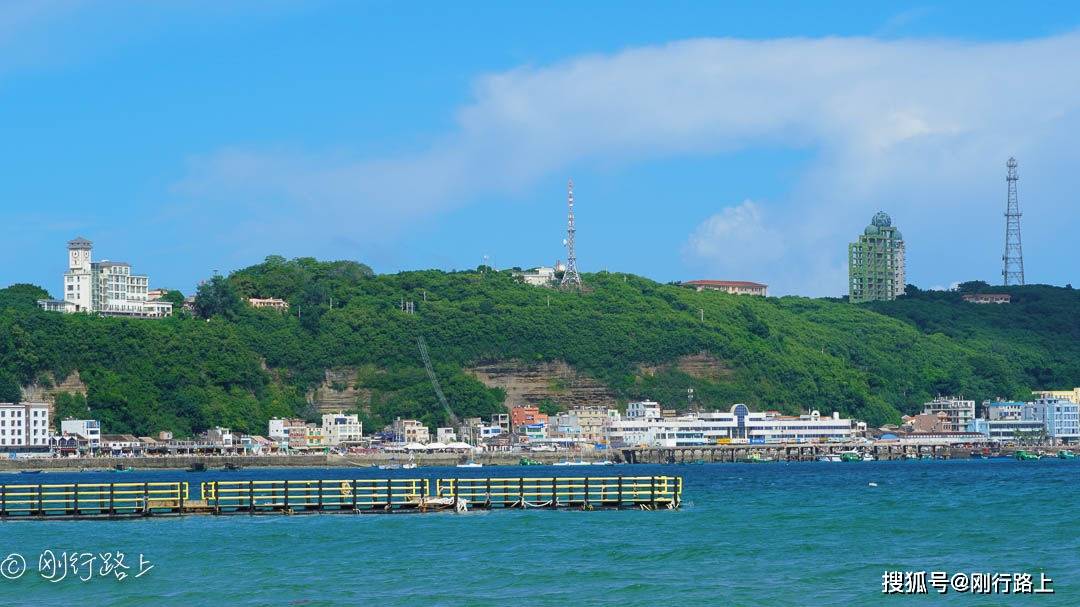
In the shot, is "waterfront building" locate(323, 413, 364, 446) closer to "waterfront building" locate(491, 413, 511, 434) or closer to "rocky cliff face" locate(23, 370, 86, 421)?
"waterfront building" locate(491, 413, 511, 434)

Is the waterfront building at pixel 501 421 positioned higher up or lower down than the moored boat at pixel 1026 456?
higher up

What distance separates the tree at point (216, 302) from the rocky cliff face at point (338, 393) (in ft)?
61.0

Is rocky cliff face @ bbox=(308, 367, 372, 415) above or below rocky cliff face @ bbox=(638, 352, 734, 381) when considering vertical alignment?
below

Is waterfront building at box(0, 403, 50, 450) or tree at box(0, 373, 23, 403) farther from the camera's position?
tree at box(0, 373, 23, 403)

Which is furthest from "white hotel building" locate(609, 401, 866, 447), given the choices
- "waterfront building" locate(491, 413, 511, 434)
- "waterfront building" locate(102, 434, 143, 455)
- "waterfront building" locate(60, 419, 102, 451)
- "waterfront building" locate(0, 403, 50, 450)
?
"waterfront building" locate(0, 403, 50, 450)

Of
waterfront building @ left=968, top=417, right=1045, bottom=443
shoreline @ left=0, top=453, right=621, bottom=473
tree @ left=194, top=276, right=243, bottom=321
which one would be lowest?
shoreline @ left=0, top=453, right=621, bottom=473

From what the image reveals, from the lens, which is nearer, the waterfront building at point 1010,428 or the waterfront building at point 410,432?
the waterfront building at point 410,432

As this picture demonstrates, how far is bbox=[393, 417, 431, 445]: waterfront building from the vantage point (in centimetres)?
16938

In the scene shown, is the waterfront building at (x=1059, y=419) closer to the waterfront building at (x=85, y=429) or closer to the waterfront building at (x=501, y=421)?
the waterfront building at (x=501, y=421)

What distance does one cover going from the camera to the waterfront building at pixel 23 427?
155375mm

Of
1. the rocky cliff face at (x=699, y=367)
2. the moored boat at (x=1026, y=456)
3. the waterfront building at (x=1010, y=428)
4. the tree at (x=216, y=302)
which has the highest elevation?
the tree at (x=216, y=302)

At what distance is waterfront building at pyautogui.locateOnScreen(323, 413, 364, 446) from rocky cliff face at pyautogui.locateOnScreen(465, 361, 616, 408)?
72.9 ft

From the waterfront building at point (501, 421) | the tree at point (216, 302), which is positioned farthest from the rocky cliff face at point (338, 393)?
the tree at point (216, 302)

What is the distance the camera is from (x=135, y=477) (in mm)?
124188
